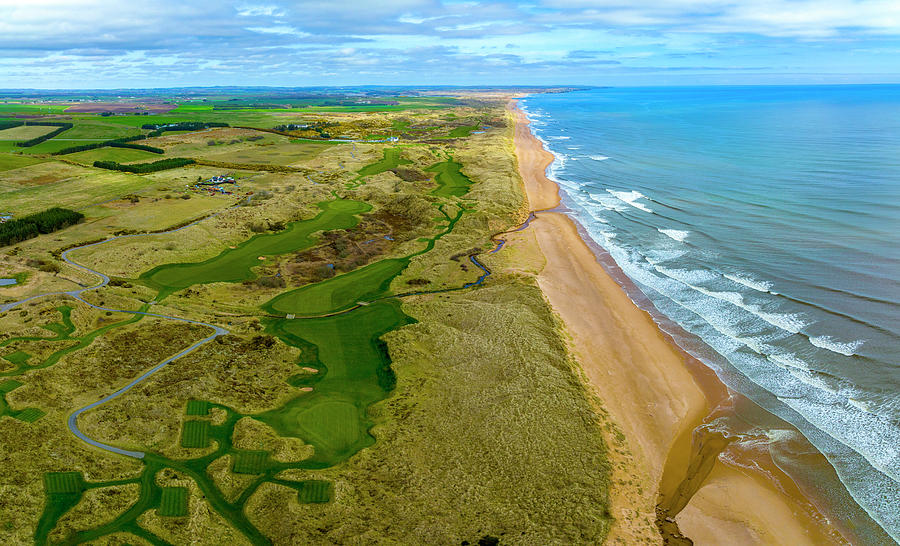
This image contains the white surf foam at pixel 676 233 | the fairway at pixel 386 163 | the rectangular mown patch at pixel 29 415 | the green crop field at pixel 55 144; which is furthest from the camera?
the green crop field at pixel 55 144

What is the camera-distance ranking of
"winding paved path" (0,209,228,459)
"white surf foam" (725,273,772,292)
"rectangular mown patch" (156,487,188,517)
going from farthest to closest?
"white surf foam" (725,273,772,292)
"winding paved path" (0,209,228,459)
"rectangular mown patch" (156,487,188,517)

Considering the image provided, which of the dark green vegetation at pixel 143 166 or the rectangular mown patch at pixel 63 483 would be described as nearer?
the rectangular mown patch at pixel 63 483

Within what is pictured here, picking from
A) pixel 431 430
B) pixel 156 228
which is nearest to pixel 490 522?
pixel 431 430

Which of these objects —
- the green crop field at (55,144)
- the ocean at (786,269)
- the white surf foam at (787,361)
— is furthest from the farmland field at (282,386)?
the green crop field at (55,144)

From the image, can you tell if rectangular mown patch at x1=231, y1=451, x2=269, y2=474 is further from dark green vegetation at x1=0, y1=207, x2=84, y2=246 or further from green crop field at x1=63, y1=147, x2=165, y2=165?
green crop field at x1=63, y1=147, x2=165, y2=165

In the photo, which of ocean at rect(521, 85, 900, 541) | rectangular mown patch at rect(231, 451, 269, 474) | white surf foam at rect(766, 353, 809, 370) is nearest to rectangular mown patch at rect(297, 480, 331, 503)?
rectangular mown patch at rect(231, 451, 269, 474)

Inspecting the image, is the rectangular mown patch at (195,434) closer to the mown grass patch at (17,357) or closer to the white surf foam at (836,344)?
the mown grass patch at (17,357)

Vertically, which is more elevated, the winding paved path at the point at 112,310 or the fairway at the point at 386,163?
the fairway at the point at 386,163

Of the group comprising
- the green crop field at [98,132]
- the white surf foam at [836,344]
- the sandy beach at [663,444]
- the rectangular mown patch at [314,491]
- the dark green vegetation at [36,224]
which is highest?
the green crop field at [98,132]
